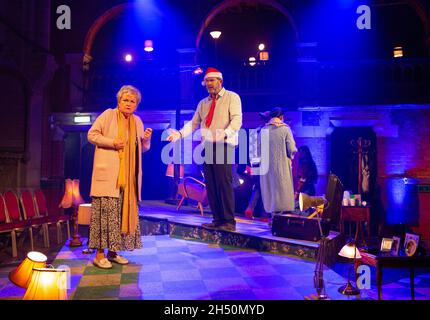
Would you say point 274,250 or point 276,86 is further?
point 276,86

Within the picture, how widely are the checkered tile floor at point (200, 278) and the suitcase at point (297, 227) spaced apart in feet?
1.44

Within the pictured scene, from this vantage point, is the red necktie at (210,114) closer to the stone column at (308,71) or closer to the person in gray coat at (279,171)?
the person in gray coat at (279,171)

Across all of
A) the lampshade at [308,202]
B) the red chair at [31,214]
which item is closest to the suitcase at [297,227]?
the lampshade at [308,202]

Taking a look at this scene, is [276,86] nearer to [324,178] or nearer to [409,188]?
[324,178]

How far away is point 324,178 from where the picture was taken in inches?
408

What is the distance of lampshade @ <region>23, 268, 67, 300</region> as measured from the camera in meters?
2.44

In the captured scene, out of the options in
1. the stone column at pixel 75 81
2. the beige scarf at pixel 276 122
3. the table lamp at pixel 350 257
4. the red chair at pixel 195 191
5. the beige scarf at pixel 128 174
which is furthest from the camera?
the stone column at pixel 75 81

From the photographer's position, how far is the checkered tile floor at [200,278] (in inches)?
127

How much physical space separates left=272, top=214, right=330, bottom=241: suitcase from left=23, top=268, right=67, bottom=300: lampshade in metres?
3.13

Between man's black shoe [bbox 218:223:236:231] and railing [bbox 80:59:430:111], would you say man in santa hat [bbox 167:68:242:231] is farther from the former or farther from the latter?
railing [bbox 80:59:430:111]

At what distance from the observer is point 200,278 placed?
3637 millimetres

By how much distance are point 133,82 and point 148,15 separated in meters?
2.41

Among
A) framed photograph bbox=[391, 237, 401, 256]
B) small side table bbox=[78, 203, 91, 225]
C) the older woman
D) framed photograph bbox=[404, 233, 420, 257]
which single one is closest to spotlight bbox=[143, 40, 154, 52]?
small side table bbox=[78, 203, 91, 225]
